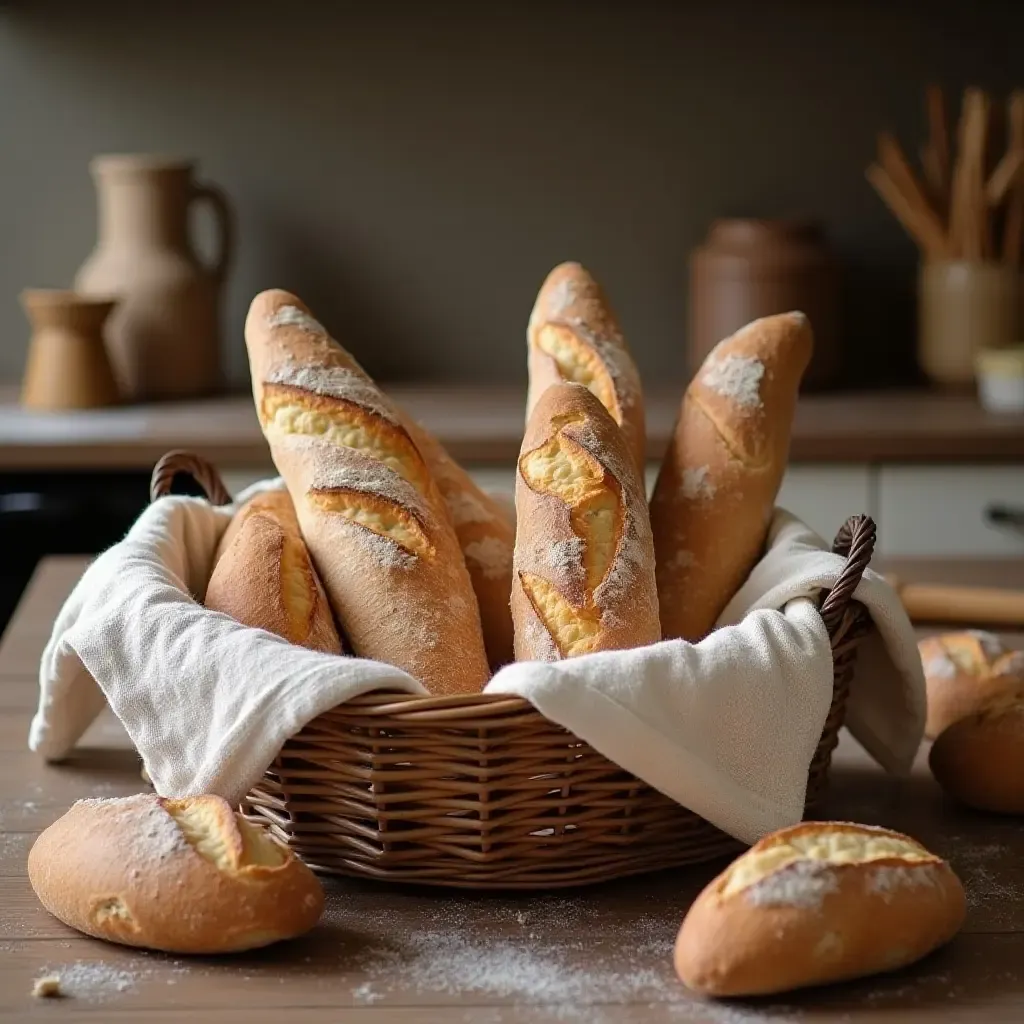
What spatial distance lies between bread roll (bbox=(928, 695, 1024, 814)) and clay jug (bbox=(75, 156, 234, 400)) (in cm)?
179

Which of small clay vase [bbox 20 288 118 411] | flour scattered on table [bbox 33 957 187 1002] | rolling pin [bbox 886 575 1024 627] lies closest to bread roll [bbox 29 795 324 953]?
flour scattered on table [bbox 33 957 187 1002]

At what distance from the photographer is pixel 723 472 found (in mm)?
1125

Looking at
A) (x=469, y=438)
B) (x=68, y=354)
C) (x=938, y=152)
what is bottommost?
(x=469, y=438)

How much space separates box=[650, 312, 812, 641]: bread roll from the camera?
43.0 inches

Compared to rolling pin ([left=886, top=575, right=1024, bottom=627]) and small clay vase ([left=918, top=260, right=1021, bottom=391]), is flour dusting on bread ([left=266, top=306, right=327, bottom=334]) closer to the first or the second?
rolling pin ([left=886, top=575, right=1024, bottom=627])

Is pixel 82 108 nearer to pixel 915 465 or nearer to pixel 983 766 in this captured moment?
pixel 915 465

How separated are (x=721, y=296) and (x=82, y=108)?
1149 mm

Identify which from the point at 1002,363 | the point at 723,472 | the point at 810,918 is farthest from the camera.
→ the point at 1002,363

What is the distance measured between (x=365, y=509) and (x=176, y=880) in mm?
351

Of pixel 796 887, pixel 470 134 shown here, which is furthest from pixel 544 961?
pixel 470 134

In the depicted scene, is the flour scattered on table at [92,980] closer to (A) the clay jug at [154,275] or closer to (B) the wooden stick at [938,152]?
(A) the clay jug at [154,275]

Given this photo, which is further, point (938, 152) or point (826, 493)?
point (938, 152)

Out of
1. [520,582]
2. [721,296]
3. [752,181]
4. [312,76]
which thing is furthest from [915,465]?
[520,582]

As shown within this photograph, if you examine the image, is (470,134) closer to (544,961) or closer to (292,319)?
(292,319)
